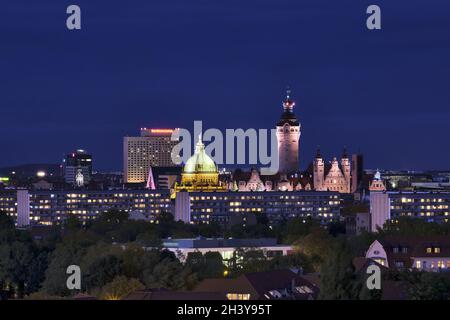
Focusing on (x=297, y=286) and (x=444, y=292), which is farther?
(x=297, y=286)

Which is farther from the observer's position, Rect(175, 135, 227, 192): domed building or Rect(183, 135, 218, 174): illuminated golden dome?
Rect(183, 135, 218, 174): illuminated golden dome

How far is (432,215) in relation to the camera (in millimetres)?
162250

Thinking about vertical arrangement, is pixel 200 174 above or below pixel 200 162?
below

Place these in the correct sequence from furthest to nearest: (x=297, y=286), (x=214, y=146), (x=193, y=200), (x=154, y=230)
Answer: (x=214, y=146) → (x=193, y=200) → (x=154, y=230) → (x=297, y=286)

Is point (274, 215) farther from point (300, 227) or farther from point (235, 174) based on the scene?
point (300, 227)

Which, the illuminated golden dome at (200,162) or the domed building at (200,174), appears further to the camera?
the illuminated golden dome at (200,162)

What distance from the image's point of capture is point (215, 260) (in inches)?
3610

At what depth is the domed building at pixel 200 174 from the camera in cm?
18000

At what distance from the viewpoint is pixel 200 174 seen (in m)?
181

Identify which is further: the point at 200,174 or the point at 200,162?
the point at 200,174

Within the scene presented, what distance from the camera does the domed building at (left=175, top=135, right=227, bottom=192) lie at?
18000cm
